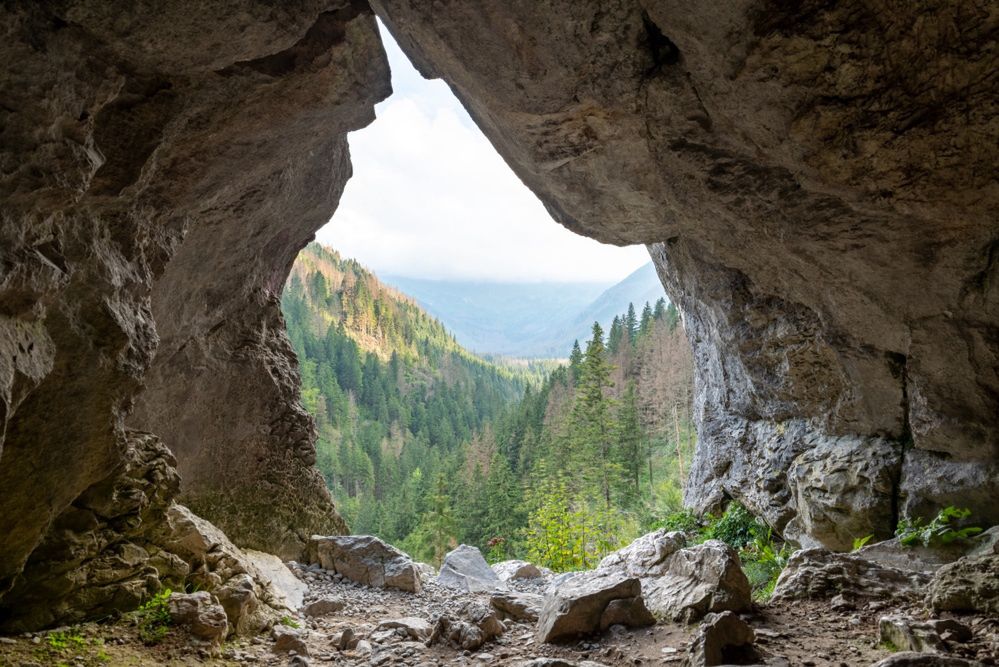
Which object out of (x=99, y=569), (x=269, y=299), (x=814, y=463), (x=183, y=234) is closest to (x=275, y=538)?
(x=269, y=299)

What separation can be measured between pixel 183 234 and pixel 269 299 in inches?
196

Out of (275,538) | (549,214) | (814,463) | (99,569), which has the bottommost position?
(275,538)

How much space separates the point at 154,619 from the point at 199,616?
0.46m

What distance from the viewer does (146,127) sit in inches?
231

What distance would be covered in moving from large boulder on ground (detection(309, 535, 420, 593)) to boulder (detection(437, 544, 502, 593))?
109 centimetres

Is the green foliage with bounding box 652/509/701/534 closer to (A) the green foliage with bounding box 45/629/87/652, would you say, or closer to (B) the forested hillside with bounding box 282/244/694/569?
(B) the forested hillside with bounding box 282/244/694/569

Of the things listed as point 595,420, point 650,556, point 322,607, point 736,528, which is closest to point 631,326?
point 595,420

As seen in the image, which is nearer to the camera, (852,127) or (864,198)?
(852,127)

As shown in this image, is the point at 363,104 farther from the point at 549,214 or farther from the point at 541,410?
the point at 541,410

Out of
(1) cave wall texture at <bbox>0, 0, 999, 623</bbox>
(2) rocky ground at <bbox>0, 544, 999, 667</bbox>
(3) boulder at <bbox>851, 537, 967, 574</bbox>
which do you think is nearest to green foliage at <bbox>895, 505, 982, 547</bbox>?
(3) boulder at <bbox>851, 537, 967, 574</bbox>

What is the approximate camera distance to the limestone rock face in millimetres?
5227

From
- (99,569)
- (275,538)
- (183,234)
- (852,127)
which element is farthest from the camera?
(275,538)

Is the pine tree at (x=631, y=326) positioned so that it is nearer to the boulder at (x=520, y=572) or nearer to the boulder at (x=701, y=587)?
the boulder at (x=520, y=572)

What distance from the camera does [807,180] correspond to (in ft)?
21.0
